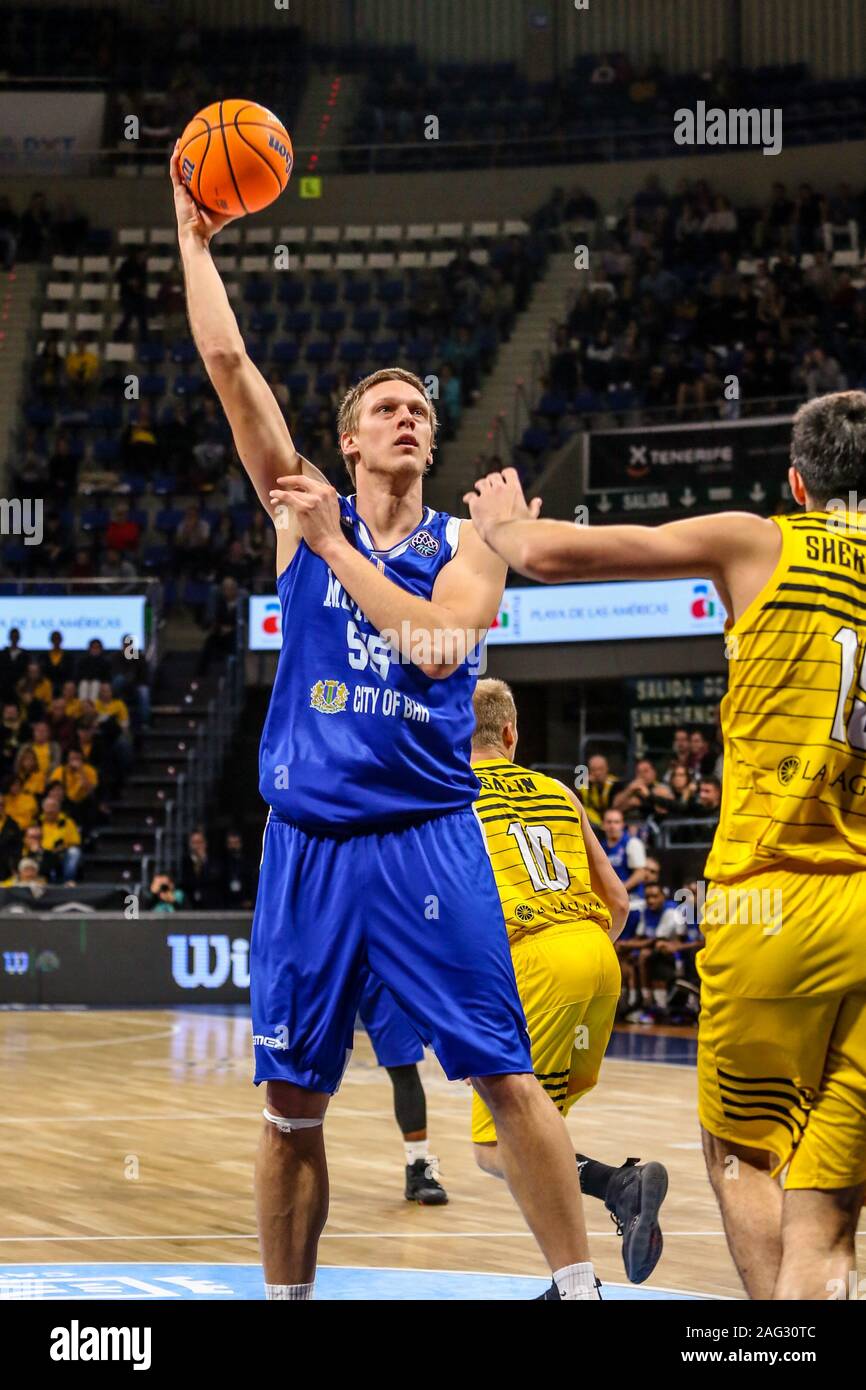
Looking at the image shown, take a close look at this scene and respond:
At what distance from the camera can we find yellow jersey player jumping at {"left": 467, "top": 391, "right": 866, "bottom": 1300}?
3336 millimetres

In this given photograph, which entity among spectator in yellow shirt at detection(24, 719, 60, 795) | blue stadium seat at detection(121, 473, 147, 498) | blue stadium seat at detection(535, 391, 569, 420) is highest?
blue stadium seat at detection(535, 391, 569, 420)

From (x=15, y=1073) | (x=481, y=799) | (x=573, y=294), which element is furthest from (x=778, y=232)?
(x=481, y=799)

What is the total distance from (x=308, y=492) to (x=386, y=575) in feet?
0.89

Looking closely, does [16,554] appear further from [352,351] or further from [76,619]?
[352,351]

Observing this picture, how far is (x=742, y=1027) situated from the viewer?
3477mm

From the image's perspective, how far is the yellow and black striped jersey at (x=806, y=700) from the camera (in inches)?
134

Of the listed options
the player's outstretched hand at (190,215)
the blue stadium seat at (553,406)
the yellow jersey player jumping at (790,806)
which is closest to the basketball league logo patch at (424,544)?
the yellow jersey player jumping at (790,806)

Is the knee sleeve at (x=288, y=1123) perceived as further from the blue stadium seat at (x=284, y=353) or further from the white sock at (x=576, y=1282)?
the blue stadium seat at (x=284, y=353)

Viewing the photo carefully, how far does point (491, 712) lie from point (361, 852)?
72.8 inches

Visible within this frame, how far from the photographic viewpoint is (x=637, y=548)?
10.8 feet

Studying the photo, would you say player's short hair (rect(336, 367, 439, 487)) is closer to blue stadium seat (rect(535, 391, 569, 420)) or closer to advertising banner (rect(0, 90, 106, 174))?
blue stadium seat (rect(535, 391, 569, 420))

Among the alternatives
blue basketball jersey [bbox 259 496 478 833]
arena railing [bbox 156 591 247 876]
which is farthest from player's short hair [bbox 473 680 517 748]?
arena railing [bbox 156 591 247 876]

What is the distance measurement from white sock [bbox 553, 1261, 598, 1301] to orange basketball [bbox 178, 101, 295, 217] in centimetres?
258

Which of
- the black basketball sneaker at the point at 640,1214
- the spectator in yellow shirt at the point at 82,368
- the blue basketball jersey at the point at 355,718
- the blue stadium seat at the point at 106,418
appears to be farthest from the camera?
the spectator in yellow shirt at the point at 82,368
